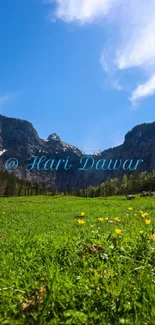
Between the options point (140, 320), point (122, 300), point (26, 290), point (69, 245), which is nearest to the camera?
point (140, 320)

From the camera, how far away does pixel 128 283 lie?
372 centimetres

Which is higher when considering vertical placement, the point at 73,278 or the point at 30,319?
the point at 73,278

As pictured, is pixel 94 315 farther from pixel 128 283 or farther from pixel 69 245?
A: pixel 69 245

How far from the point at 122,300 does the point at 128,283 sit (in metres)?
0.33

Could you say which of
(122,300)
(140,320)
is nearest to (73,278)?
(122,300)

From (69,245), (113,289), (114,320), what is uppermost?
(69,245)

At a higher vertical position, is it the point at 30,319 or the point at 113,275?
the point at 113,275

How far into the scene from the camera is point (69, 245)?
523 centimetres

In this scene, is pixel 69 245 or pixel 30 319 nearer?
pixel 30 319

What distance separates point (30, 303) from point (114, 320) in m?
0.91

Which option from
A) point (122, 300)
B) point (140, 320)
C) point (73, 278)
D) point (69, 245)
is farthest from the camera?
point (69, 245)

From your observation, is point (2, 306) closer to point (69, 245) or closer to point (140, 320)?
point (140, 320)

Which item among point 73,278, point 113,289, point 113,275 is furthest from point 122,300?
point 73,278

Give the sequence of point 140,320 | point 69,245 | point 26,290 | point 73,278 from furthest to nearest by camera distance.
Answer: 1. point 69,245
2. point 73,278
3. point 26,290
4. point 140,320
